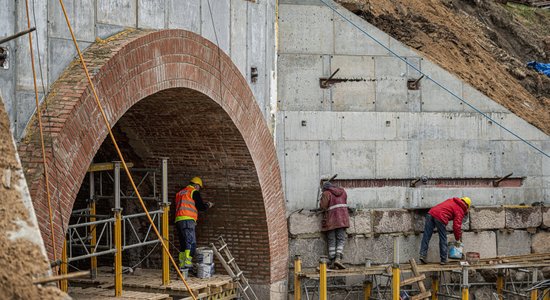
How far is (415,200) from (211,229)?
4.21m

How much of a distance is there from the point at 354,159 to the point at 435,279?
8.98 ft

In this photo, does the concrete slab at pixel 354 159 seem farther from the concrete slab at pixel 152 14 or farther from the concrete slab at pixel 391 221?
the concrete slab at pixel 152 14

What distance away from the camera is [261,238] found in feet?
57.3

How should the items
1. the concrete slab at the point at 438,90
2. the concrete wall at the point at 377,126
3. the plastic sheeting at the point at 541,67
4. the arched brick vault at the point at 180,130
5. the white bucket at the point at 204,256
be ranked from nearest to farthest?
the arched brick vault at the point at 180,130 < the white bucket at the point at 204,256 < the concrete wall at the point at 377,126 < the concrete slab at the point at 438,90 < the plastic sheeting at the point at 541,67

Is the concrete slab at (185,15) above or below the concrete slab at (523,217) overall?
above

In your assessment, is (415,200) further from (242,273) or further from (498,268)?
(242,273)

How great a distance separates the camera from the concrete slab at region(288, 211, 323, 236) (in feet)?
59.7

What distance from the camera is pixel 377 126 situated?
1905cm

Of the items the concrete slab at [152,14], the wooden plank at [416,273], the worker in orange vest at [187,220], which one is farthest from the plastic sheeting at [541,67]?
the concrete slab at [152,14]

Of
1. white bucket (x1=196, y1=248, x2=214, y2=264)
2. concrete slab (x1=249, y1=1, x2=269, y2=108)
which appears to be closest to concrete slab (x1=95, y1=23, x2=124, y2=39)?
concrete slab (x1=249, y1=1, x2=269, y2=108)

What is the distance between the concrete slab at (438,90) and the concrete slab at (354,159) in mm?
1476

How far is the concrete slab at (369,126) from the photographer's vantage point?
18.9m

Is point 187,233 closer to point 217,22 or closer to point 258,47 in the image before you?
point 258,47

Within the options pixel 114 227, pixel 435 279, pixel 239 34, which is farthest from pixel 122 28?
pixel 435 279
